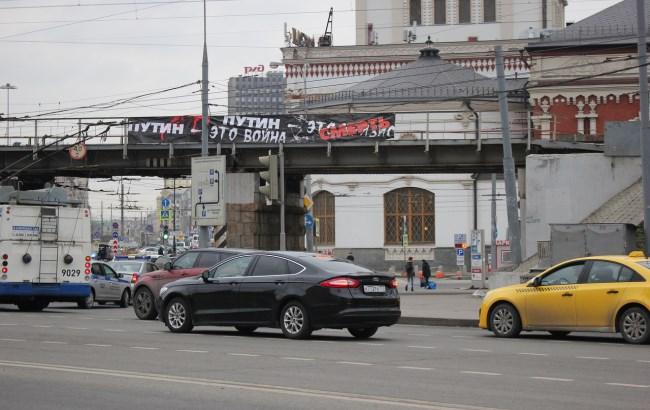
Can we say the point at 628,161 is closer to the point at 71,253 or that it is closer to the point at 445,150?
the point at 445,150

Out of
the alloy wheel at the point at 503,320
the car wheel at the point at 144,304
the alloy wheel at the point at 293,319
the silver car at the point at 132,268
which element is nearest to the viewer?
the alloy wheel at the point at 293,319

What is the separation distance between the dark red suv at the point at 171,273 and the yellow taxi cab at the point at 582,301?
663cm

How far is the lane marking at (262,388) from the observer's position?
1169 cm

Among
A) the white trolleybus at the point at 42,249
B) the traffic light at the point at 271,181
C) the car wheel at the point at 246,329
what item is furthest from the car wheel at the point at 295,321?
the white trolleybus at the point at 42,249

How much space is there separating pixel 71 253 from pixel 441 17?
6473 cm

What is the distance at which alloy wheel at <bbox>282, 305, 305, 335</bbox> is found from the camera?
20344mm

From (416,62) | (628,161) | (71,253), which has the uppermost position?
(416,62)

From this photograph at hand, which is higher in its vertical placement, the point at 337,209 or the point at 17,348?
the point at 337,209

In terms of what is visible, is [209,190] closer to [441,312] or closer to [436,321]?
[441,312]

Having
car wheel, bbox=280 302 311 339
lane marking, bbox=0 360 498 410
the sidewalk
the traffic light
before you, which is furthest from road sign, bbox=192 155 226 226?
lane marking, bbox=0 360 498 410

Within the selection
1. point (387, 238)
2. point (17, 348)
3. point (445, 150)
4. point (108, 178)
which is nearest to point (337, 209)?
point (387, 238)

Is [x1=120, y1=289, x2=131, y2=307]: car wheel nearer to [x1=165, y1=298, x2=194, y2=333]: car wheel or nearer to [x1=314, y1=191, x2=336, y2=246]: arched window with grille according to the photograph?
[x1=165, y1=298, x2=194, y2=333]: car wheel

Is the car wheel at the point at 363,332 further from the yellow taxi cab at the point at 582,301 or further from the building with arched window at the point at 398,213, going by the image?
the building with arched window at the point at 398,213

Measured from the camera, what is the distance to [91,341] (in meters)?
19.6
